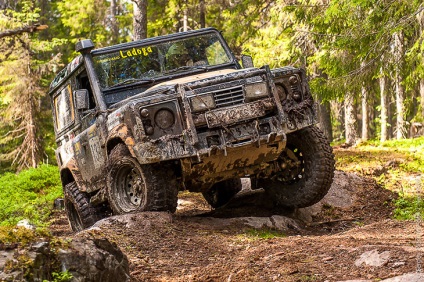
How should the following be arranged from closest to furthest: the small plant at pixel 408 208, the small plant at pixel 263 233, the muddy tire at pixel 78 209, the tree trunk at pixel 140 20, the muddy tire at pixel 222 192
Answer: the small plant at pixel 263 233 < the small plant at pixel 408 208 < the muddy tire at pixel 78 209 < the muddy tire at pixel 222 192 < the tree trunk at pixel 140 20

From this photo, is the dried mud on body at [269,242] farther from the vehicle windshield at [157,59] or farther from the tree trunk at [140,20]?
the tree trunk at [140,20]

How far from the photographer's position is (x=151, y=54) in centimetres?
Answer: 941

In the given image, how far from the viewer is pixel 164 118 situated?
24.9ft

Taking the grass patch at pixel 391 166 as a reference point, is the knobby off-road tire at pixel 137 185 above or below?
above

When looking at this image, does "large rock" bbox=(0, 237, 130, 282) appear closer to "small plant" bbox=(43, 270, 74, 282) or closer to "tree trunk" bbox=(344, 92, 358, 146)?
"small plant" bbox=(43, 270, 74, 282)

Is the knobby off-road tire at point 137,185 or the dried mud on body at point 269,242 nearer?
the dried mud on body at point 269,242

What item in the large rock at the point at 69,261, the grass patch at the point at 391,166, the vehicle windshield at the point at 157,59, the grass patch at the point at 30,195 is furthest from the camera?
the grass patch at the point at 30,195

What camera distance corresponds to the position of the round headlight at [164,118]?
24.9 ft

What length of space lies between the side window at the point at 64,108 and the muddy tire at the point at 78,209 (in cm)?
107

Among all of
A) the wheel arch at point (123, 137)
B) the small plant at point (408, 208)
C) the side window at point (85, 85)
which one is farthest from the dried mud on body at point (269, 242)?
the side window at point (85, 85)

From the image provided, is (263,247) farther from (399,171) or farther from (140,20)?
(140,20)

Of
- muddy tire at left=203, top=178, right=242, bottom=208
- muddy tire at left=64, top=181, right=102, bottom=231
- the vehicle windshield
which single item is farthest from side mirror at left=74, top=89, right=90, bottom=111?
muddy tire at left=203, top=178, right=242, bottom=208

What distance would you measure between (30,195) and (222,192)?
7.40 meters

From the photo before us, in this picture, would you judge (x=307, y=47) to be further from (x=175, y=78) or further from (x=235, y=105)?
(x=235, y=105)
